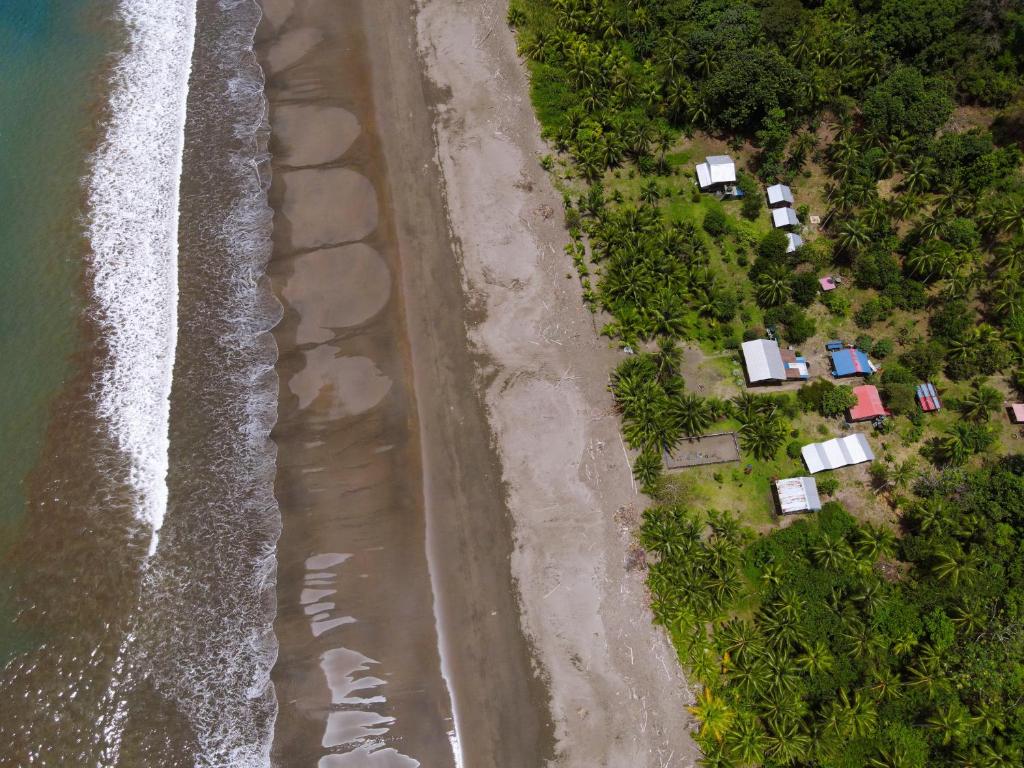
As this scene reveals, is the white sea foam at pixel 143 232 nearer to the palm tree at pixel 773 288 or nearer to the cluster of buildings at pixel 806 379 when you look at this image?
the cluster of buildings at pixel 806 379

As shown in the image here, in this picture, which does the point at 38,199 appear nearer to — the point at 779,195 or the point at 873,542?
the point at 779,195

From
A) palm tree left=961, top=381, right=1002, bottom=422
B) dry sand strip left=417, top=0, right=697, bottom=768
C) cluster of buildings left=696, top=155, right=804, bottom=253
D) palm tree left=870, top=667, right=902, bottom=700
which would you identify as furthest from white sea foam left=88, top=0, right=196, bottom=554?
palm tree left=961, top=381, right=1002, bottom=422

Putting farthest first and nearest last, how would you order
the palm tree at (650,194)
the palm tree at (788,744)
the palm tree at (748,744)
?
1. the palm tree at (650,194)
2. the palm tree at (748,744)
3. the palm tree at (788,744)

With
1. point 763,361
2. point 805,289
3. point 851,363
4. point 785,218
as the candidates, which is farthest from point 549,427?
point 785,218

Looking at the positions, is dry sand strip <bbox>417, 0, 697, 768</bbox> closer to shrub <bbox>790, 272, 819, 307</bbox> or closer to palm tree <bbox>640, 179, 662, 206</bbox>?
palm tree <bbox>640, 179, 662, 206</bbox>

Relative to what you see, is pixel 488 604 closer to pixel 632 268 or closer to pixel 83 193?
pixel 632 268

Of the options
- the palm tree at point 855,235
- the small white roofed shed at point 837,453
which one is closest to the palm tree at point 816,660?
the small white roofed shed at point 837,453
